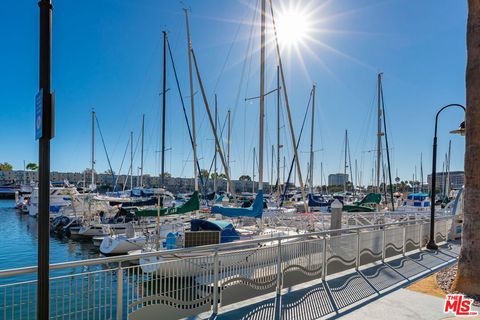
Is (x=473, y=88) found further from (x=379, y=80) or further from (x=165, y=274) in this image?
(x=379, y=80)

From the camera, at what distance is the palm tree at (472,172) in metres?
6.16

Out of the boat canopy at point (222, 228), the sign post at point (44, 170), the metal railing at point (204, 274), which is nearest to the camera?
the sign post at point (44, 170)

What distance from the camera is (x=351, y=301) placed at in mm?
5801

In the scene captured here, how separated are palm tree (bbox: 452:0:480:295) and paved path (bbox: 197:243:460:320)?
83 centimetres

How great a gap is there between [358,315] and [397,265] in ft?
14.1

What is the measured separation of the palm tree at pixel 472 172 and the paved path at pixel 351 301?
32.9 inches

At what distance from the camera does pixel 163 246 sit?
13516mm

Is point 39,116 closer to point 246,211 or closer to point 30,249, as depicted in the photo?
point 246,211

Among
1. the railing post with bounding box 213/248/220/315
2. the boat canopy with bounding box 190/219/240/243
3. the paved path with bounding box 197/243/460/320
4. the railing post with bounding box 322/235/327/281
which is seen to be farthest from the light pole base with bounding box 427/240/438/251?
the railing post with bounding box 213/248/220/315

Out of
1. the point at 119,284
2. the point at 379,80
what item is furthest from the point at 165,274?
the point at 379,80

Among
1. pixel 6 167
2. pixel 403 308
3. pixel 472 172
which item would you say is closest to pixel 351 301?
pixel 403 308

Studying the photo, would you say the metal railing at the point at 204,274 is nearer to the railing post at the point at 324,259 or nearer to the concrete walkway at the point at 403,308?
the railing post at the point at 324,259

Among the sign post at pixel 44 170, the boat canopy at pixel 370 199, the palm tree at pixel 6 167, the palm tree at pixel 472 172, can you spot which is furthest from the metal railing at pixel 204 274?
the palm tree at pixel 6 167

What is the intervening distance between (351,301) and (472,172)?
355cm
